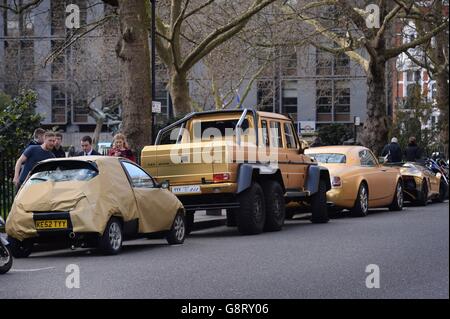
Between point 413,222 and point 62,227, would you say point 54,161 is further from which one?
point 413,222

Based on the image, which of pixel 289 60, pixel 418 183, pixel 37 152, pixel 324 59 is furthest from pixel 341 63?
pixel 37 152

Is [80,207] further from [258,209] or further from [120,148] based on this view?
[120,148]

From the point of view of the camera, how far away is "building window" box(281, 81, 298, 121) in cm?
8150

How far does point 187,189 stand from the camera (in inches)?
661

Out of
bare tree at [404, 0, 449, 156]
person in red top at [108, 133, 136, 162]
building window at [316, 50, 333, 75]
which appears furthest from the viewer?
Result: building window at [316, 50, 333, 75]

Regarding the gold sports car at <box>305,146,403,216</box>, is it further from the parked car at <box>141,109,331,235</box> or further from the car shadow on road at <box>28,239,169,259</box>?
the car shadow on road at <box>28,239,169,259</box>

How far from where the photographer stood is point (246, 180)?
54.2 ft

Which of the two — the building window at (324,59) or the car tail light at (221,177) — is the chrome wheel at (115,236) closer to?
the car tail light at (221,177)

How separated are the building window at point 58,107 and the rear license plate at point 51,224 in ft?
211

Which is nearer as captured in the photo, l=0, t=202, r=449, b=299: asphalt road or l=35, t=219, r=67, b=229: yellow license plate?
l=0, t=202, r=449, b=299: asphalt road

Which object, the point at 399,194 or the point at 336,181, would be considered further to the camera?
the point at 399,194

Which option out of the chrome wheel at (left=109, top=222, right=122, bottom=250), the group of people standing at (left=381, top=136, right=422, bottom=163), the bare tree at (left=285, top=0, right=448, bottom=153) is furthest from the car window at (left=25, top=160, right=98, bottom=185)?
the bare tree at (left=285, top=0, right=448, bottom=153)

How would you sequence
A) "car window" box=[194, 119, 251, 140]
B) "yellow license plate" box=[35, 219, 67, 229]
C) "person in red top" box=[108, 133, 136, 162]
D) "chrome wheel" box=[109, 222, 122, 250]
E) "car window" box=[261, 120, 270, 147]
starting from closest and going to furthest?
1. "yellow license plate" box=[35, 219, 67, 229]
2. "chrome wheel" box=[109, 222, 122, 250]
3. "car window" box=[194, 119, 251, 140]
4. "car window" box=[261, 120, 270, 147]
5. "person in red top" box=[108, 133, 136, 162]

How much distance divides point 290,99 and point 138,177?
67639 millimetres
